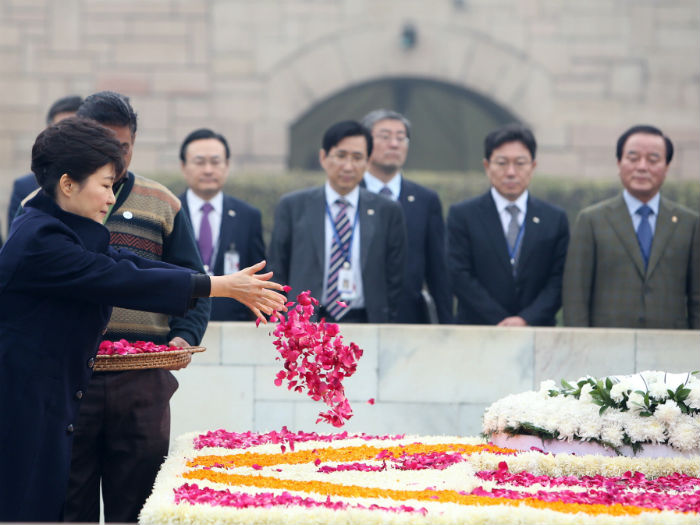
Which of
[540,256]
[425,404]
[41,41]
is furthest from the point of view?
[41,41]

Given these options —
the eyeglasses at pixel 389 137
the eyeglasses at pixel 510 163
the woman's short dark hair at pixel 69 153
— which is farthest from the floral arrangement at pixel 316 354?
the eyeglasses at pixel 389 137

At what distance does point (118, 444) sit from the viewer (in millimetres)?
5070

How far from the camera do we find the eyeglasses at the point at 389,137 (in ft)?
29.6

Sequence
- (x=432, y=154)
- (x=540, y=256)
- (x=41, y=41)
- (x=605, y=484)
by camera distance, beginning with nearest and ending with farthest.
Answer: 1. (x=605, y=484)
2. (x=540, y=256)
3. (x=41, y=41)
4. (x=432, y=154)

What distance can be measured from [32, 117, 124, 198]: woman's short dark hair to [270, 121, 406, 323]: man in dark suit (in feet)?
11.5

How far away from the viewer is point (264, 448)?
5.72 metres

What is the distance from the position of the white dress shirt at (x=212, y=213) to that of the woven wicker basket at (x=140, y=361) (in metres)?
3.40

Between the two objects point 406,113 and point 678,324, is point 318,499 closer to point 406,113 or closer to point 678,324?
point 678,324

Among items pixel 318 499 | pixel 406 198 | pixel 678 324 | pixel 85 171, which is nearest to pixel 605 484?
pixel 318 499

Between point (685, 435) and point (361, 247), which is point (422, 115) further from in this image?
point (685, 435)

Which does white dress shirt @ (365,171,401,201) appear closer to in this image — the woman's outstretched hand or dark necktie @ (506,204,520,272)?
dark necktie @ (506,204,520,272)

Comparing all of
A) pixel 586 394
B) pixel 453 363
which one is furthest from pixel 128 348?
pixel 453 363

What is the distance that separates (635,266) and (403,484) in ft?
12.4

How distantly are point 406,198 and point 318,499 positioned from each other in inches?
180
